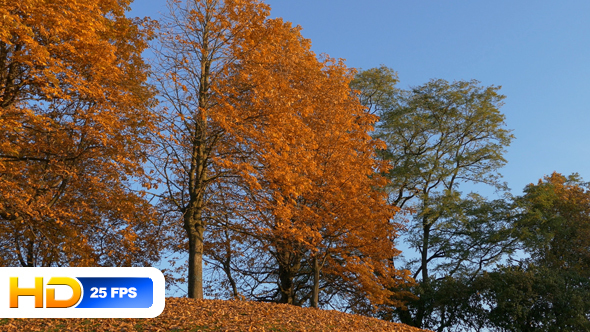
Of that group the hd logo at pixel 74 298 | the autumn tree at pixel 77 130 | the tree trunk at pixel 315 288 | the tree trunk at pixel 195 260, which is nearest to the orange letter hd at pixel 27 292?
the hd logo at pixel 74 298

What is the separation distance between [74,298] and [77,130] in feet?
17.8

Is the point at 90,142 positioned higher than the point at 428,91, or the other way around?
the point at 428,91

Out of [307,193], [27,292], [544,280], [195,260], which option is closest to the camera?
[27,292]

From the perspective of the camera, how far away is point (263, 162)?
13.4 meters

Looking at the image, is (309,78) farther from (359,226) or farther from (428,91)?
(428,91)

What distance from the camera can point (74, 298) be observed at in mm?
10289

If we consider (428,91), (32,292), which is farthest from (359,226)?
(428,91)

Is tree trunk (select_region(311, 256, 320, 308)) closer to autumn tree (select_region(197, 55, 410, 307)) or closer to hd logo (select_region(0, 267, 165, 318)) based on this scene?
autumn tree (select_region(197, 55, 410, 307))

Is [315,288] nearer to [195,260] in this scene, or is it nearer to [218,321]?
[195,260]

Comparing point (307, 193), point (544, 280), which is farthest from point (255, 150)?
point (544, 280)

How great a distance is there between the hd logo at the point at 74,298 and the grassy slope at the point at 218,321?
0.62ft

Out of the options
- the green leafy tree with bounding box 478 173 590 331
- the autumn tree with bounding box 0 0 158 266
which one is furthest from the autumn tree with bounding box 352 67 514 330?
the autumn tree with bounding box 0 0 158 266

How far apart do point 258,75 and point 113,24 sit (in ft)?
16.0

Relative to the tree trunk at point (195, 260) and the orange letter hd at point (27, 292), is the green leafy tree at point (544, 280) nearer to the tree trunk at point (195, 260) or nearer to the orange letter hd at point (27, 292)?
the tree trunk at point (195, 260)
